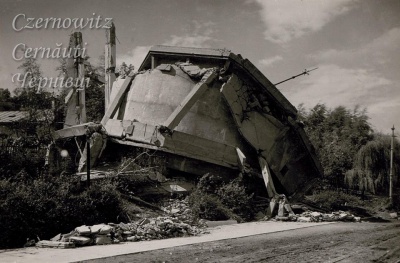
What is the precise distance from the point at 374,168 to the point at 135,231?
19.1 m

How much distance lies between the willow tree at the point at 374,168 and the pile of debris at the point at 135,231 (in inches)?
598

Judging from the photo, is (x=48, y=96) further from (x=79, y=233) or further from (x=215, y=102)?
(x=79, y=233)

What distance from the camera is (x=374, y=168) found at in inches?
1014

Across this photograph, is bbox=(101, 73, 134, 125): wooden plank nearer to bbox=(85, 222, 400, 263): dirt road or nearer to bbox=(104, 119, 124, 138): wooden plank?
bbox=(104, 119, 124, 138): wooden plank

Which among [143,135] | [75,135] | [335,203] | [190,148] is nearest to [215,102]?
[190,148]

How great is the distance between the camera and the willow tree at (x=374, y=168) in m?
25.3

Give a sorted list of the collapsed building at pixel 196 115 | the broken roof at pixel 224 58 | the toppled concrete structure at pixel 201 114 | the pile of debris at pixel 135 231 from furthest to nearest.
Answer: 1. the broken roof at pixel 224 58
2. the toppled concrete structure at pixel 201 114
3. the collapsed building at pixel 196 115
4. the pile of debris at pixel 135 231

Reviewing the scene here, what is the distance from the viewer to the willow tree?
25.3m

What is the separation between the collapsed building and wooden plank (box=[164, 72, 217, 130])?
4 cm

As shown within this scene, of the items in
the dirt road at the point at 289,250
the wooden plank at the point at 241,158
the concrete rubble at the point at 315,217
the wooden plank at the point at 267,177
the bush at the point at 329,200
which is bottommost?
the dirt road at the point at 289,250

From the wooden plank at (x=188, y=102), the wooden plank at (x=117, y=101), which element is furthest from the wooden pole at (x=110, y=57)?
the wooden plank at (x=188, y=102)

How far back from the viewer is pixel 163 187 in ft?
49.8

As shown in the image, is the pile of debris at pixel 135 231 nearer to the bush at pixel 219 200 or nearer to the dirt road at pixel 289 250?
the bush at pixel 219 200

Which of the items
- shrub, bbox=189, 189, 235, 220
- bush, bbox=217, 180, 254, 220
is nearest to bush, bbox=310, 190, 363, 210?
bush, bbox=217, 180, 254, 220
